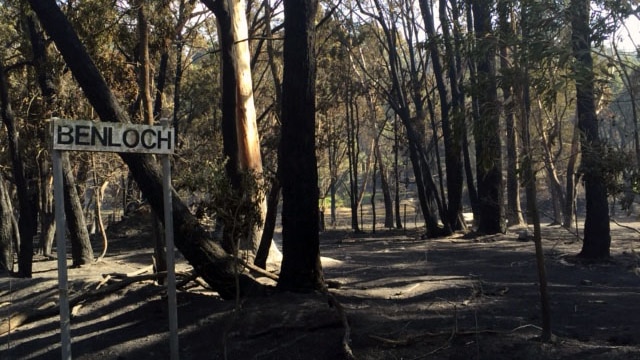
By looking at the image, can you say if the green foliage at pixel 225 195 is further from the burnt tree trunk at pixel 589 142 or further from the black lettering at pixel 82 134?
the burnt tree trunk at pixel 589 142

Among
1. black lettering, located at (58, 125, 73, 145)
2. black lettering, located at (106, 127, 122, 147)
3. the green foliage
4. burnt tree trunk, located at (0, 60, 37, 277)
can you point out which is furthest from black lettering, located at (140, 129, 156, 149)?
burnt tree trunk, located at (0, 60, 37, 277)

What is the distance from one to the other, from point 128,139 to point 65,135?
52cm

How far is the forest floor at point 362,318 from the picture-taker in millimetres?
6871

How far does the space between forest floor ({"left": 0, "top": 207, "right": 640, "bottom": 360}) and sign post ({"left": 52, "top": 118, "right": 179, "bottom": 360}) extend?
2049 millimetres

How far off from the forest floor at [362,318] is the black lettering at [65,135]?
2.86 meters

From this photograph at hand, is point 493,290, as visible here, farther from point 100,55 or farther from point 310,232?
point 100,55

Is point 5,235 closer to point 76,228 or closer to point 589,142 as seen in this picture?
point 76,228

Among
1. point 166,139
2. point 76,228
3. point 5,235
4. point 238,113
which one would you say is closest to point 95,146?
point 166,139

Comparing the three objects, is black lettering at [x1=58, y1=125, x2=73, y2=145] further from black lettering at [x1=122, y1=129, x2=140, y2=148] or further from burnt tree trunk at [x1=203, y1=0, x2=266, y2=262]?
burnt tree trunk at [x1=203, y1=0, x2=266, y2=262]

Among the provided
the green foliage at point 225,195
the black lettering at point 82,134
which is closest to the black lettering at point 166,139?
the black lettering at point 82,134

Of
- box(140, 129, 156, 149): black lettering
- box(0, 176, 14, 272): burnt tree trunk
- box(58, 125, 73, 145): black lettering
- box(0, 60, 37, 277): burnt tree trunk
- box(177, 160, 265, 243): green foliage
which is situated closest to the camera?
box(58, 125, 73, 145): black lettering

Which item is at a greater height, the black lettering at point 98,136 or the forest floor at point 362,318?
the black lettering at point 98,136

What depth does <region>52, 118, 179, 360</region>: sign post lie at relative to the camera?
4789 millimetres

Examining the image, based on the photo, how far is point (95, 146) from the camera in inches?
203
